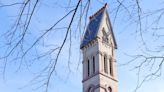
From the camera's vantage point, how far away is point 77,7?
370 cm

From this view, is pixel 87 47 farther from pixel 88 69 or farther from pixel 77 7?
pixel 77 7

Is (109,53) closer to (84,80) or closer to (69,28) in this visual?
(84,80)

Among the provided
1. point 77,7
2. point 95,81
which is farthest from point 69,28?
point 95,81

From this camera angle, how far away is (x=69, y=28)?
3801 millimetres

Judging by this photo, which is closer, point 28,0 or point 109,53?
point 28,0

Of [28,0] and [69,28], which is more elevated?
[28,0]

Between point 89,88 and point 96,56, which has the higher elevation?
point 96,56

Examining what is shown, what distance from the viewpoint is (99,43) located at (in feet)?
123

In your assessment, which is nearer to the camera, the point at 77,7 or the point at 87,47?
the point at 77,7

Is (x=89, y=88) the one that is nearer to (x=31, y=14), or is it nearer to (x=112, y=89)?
(x=112, y=89)

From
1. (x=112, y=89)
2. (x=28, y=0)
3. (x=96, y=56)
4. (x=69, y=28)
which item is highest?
(x=28, y=0)

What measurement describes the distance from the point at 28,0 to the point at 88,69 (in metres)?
34.1

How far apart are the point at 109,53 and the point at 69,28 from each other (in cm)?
3448

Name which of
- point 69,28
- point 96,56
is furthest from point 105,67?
point 69,28
